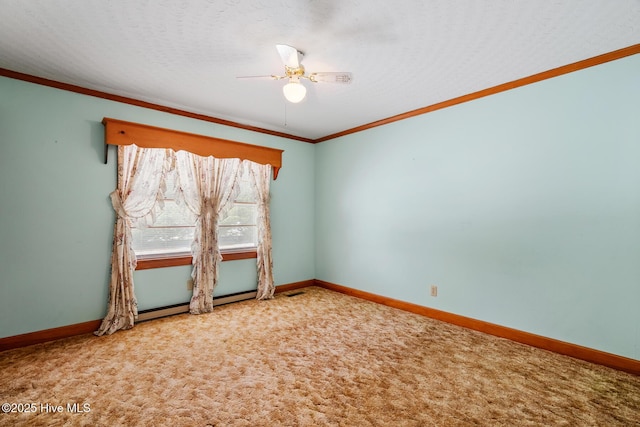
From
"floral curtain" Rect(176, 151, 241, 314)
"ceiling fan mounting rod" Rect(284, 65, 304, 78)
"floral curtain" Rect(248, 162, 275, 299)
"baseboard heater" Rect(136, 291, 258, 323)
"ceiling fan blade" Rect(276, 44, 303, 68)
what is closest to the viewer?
"ceiling fan blade" Rect(276, 44, 303, 68)

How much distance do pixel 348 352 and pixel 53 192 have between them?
341 centimetres

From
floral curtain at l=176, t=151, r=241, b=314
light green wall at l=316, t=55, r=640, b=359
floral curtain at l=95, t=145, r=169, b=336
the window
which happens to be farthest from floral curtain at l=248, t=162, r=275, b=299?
light green wall at l=316, t=55, r=640, b=359

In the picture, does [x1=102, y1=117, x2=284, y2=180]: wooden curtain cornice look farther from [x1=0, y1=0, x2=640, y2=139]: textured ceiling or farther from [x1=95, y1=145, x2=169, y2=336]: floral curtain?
[x1=0, y1=0, x2=640, y2=139]: textured ceiling

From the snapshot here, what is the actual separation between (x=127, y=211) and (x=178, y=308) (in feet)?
4.44

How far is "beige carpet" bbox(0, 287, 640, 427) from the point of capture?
1.84 m

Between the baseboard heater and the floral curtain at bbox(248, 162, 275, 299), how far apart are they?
27cm

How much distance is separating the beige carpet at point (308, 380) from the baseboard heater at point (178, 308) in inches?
7.3

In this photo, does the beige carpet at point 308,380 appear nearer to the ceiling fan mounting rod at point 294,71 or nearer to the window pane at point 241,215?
the window pane at point 241,215

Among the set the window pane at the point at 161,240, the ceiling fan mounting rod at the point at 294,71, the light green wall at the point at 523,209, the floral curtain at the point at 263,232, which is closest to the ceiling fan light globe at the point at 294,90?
the ceiling fan mounting rod at the point at 294,71

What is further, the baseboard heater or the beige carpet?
the baseboard heater

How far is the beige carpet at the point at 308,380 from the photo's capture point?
1841 millimetres

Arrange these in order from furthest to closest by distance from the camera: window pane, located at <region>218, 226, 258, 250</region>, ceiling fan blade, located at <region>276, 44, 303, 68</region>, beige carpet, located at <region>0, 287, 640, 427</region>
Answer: window pane, located at <region>218, 226, 258, 250</region>
ceiling fan blade, located at <region>276, 44, 303, 68</region>
beige carpet, located at <region>0, 287, 640, 427</region>

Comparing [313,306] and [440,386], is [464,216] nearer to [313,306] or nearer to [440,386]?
[440,386]

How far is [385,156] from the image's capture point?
14.0 feet
